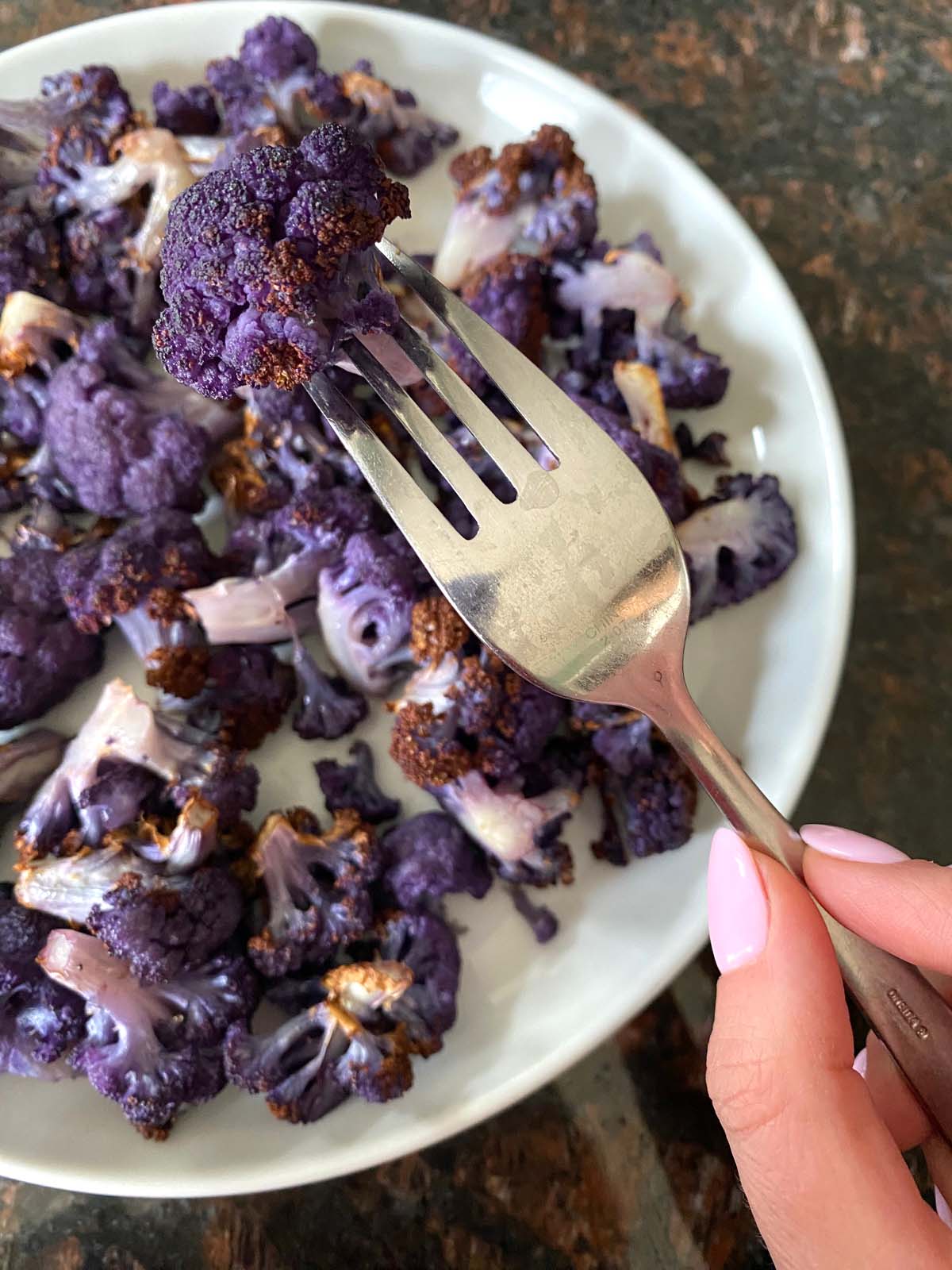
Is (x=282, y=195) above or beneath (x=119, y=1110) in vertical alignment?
above

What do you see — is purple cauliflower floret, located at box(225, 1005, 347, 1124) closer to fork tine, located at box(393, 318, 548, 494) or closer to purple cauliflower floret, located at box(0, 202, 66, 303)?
fork tine, located at box(393, 318, 548, 494)

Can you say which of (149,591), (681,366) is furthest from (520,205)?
(149,591)

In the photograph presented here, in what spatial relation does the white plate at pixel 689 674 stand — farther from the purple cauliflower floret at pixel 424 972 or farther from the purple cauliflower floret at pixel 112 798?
the purple cauliflower floret at pixel 112 798

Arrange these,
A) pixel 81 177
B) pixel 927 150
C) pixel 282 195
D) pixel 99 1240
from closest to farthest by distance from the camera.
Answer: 1. pixel 282 195
2. pixel 99 1240
3. pixel 81 177
4. pixel 927 150

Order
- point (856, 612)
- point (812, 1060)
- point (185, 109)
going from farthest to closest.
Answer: point (856, 612) < point (185, 109) < point (812, 1060)

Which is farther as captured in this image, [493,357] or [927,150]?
[927,150]

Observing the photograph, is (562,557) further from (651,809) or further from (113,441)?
(113,441)

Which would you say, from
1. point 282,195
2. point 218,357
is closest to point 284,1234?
point 218,357

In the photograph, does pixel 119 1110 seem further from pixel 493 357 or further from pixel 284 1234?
pixel 493 357
